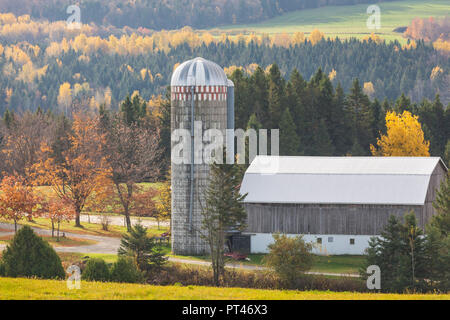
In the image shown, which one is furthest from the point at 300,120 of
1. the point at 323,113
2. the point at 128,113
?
the point at 128,113

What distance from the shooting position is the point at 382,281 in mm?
47750

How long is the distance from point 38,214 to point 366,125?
156 feet

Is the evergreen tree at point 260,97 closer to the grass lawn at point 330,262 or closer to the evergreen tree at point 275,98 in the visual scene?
the evergreen tree at point 275,98

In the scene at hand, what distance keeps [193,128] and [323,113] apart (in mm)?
47241

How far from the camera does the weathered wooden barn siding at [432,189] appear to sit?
60.2 metres

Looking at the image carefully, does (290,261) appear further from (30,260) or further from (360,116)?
(360,116)

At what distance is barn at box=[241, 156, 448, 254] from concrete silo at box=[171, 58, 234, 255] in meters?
3.69

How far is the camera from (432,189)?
61.7 m

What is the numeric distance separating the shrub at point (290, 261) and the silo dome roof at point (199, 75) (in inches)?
571

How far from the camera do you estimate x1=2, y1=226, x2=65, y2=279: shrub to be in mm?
43500

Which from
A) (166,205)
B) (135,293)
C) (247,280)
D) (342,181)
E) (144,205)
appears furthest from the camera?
(144,205)

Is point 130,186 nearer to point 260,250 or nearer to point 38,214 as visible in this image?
point 38,214

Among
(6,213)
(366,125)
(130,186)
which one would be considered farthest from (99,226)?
(366,125)

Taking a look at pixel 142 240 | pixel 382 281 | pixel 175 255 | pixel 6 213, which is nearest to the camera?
pixel 382 281
